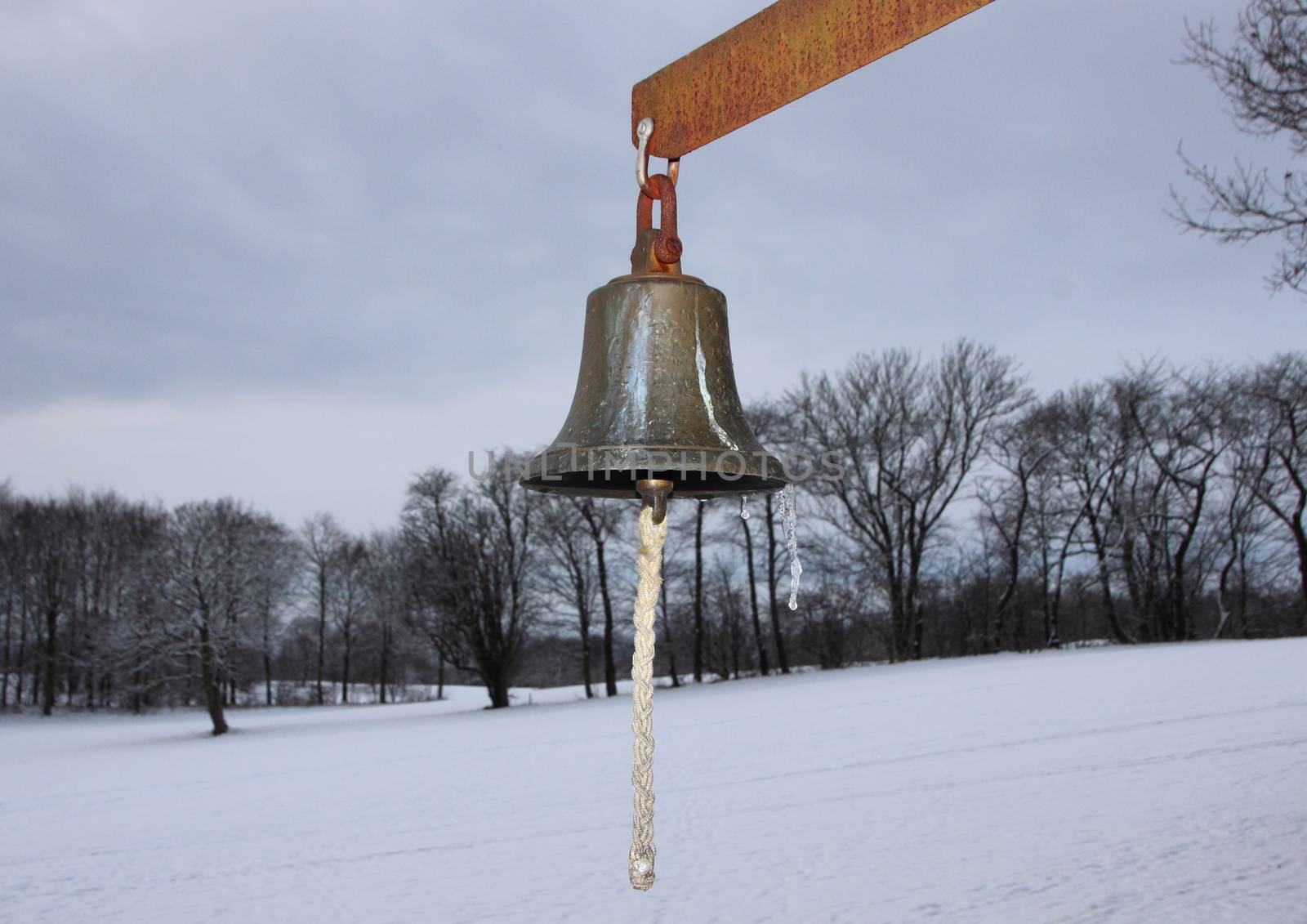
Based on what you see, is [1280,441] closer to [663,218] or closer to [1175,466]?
[1175,466]

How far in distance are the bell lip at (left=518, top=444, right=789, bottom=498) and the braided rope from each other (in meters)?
0.11

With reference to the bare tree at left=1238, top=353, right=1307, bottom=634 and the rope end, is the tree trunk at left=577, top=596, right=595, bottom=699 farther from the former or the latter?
the rope end

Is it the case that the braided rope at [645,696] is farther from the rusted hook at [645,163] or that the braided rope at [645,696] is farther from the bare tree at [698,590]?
the bare tree at [698,590]

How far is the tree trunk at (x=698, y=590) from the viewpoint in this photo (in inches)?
1233

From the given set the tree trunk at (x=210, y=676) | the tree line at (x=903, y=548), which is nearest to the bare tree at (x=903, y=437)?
the tree line at (x=903, y=548)

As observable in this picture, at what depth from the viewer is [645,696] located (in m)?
2.01

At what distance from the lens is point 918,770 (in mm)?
12273

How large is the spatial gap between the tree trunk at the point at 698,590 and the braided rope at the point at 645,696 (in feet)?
92.5

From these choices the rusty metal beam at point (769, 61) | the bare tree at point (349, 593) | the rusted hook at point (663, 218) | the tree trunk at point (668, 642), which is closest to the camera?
the rusty metal beam at point (769, 61)

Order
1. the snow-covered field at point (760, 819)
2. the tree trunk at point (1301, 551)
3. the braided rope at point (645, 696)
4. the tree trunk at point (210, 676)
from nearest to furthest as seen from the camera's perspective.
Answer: the braided rope at point (645, 696) < the snow-covered field at point (760, 819) < the tree trunk at point (210, 676) < the tree trunk at point (1301, 551)

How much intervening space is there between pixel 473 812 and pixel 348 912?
373cm

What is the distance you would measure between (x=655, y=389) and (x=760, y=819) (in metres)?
8.94

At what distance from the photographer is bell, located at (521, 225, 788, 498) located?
2.12m

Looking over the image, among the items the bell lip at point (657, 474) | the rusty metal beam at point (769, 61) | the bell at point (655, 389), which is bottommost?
the bell lip at point (657, 474)
